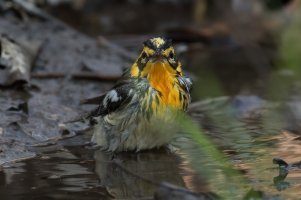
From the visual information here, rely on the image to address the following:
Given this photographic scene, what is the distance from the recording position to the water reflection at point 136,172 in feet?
15.3

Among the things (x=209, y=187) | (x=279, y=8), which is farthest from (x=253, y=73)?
(x=209, y=187)

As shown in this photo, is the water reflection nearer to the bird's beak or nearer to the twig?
the bird's beak

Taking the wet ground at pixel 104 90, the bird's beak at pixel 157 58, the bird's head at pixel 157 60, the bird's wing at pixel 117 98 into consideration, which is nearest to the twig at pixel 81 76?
the wet ground at pixel 104 90

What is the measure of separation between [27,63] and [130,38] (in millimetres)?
2678

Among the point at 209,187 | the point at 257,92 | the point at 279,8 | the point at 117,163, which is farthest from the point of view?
the point at 279,8

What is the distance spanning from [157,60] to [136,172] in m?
0.88

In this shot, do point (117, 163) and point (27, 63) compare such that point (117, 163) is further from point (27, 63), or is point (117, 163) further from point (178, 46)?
point (178, 46)

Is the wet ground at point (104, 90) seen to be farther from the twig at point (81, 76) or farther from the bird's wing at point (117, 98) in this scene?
the bird's wing at point (117, 98)

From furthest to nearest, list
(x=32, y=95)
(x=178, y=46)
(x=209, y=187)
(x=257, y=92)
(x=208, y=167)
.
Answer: (x=178, y=46) → (x=257, y=92) → (x=32, y=95) → (x=208, y=167) → (x=209, y=187)

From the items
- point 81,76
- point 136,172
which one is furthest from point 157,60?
point 81,76

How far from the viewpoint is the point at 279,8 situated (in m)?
11.5

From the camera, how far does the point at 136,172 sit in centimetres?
521

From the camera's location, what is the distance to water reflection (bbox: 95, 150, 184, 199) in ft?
15.3

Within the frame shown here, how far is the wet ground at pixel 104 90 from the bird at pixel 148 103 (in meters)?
0.12
